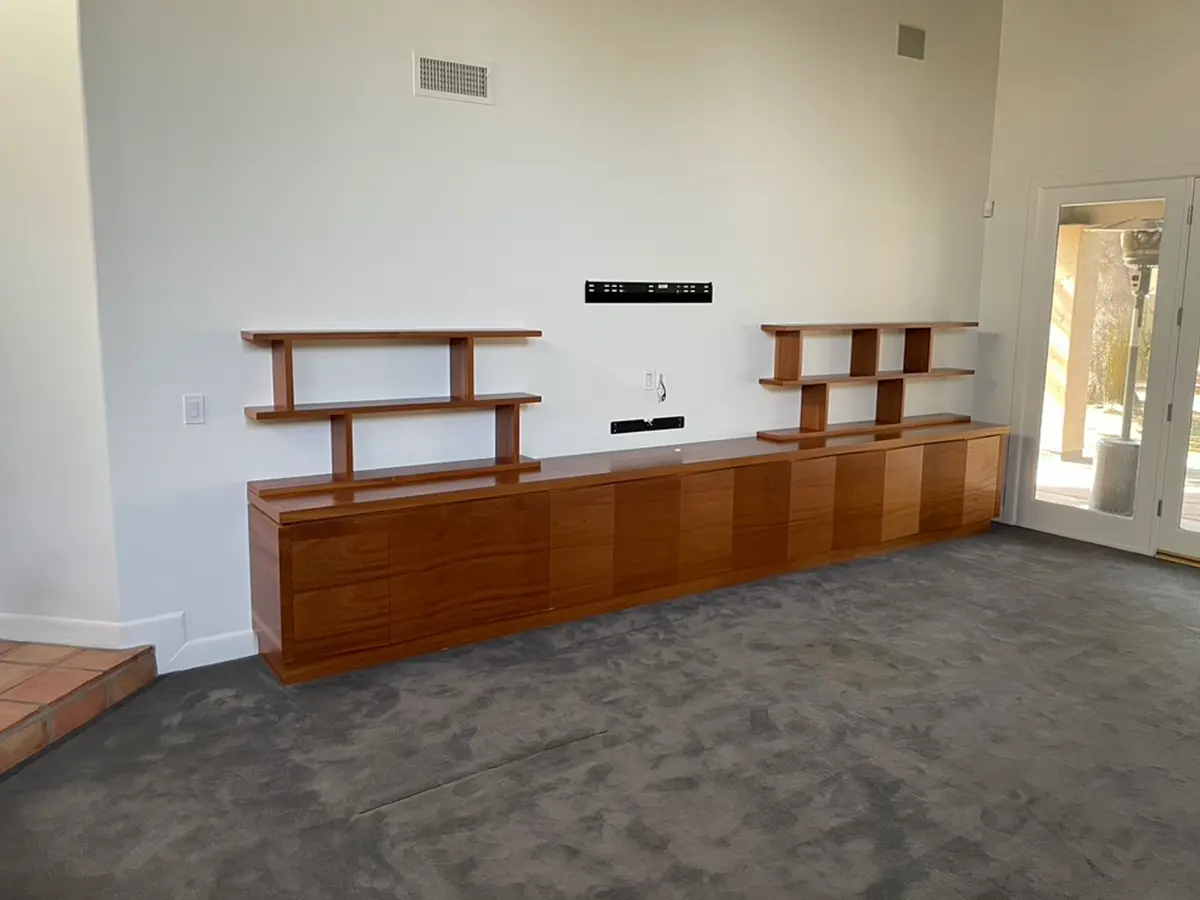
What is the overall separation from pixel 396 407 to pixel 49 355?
1.27 m

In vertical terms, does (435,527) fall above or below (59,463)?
below

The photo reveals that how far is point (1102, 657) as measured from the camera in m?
3.90

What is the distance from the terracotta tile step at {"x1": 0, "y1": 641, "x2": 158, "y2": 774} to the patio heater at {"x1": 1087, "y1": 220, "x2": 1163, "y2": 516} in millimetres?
5298

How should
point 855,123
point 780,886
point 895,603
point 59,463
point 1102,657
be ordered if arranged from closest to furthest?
point 780,886
point 59,463
point 1102,657
point 895,603
point 855,123

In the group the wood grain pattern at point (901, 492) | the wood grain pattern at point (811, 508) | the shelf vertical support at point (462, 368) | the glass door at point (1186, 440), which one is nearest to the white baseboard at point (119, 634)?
the shelf vertical support at point (462, 368)

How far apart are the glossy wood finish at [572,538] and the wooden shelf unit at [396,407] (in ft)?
0.58

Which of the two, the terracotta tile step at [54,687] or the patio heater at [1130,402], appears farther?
the patio heater at [1130,402]

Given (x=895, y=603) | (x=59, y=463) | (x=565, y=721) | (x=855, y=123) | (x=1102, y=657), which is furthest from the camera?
(x=855, y=123)

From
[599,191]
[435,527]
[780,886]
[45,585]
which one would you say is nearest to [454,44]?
[599,191]

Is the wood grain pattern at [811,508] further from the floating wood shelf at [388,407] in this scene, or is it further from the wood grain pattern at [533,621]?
the floating wood shelf at [388,407]

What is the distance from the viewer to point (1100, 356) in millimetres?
5641

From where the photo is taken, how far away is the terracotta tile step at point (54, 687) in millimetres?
2908

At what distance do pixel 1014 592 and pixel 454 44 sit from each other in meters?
3.79

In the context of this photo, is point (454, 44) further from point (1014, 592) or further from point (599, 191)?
point (1014, 592)
